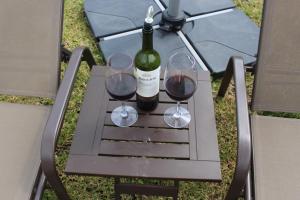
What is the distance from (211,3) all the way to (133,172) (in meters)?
2.16

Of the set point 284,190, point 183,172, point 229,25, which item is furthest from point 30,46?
point 229,25

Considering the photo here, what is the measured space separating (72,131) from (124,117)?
893 millimetres

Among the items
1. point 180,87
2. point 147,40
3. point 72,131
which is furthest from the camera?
point 72,131

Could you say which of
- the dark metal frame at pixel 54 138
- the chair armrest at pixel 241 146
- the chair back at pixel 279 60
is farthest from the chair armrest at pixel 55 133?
the chair back at pixel 279 60

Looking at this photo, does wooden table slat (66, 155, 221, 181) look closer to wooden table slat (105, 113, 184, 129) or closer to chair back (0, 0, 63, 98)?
wooden table slat (105, 113, 184, 129)

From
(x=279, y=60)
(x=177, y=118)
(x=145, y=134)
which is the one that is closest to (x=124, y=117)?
(x=145, y=134)

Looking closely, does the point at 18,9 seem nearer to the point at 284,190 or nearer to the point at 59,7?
the point at 59,7

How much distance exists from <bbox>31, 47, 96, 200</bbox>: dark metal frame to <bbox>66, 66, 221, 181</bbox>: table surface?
0.08m

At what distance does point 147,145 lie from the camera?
1616mm

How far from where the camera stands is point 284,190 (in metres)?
1.65

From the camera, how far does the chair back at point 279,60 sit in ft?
6.29

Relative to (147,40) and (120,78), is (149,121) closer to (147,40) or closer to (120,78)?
(120,78)

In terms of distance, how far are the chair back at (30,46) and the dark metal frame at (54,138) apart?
0.23 meters

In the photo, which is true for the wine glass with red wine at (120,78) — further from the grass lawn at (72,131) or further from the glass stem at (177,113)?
the grass lawn at (72,131)
